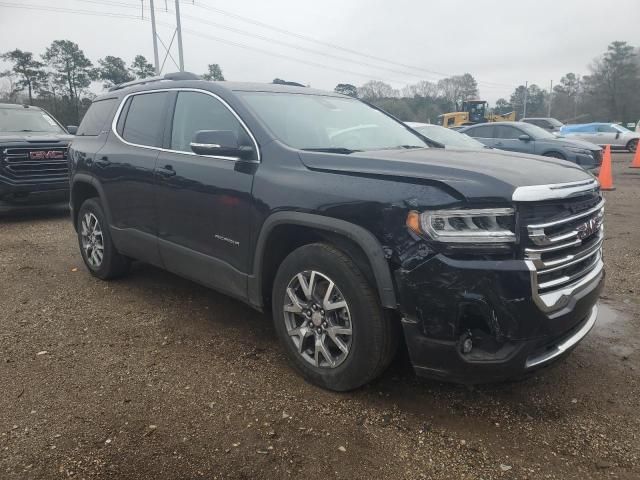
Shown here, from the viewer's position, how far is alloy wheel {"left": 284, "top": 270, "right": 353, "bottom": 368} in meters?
2.90

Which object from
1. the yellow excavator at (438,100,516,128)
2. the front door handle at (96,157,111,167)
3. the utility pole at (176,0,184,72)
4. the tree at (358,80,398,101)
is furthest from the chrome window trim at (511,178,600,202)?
the tree at (358,80,398,101)

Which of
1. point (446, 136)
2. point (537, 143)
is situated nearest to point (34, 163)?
point (446, 136)

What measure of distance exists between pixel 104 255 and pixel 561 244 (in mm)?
4117

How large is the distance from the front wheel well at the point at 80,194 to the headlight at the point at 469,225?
150 inches

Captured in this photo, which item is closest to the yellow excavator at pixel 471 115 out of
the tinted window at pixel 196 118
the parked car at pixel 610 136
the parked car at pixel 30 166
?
the parked car at pixel 610 136

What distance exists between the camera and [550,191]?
2516mm

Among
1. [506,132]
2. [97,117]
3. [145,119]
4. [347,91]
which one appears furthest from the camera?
[506,132]

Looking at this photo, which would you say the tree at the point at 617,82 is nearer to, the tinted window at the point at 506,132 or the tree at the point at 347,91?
the tinted window at the point at 506,132

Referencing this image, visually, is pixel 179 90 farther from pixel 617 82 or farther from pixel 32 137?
pixel 617 82

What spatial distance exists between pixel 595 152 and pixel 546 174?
1154 cm

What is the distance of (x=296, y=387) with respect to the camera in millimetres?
3127

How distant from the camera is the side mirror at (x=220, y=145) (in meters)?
3.26

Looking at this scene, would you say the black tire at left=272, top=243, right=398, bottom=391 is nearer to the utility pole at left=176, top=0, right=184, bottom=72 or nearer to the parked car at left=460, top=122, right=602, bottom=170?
the parked car at left=460, top=122, right=602, bottom=170

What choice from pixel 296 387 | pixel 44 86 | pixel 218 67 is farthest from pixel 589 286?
pixel 218 67
